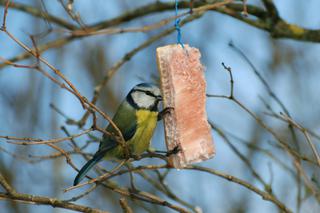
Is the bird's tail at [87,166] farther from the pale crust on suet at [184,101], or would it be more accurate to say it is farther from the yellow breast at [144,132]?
the pale crust on suet at [184,101]

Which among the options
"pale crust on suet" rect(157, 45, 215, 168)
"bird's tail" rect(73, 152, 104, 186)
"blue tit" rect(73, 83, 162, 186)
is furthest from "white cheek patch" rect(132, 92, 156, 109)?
"pale crust on suet" rect(157, 45, 215, 168)

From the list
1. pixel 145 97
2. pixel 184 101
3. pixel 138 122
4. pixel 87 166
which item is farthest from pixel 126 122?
pixel 184 101

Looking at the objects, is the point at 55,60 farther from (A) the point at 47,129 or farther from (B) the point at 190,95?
(B) the point at 190,95

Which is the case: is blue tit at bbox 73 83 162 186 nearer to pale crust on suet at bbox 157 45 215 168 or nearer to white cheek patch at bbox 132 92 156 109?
white cheek patch at bbox 132 92 156 109

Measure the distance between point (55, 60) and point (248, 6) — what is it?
3995 millimetres

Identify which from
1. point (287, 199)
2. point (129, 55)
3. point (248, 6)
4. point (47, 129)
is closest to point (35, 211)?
point (47, 129)

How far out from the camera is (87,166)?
8.55 ft

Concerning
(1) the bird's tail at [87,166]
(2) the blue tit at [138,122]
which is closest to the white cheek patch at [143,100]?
(2) the blue tit at [138,122]

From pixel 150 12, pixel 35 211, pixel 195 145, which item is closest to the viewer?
pixel 195 145

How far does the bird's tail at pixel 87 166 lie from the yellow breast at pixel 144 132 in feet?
0.98

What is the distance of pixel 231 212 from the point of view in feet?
20.2

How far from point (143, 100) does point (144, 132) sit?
17 cm

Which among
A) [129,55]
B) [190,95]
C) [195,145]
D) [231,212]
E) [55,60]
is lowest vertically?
[231,212]

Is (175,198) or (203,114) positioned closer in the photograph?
(203,114)
